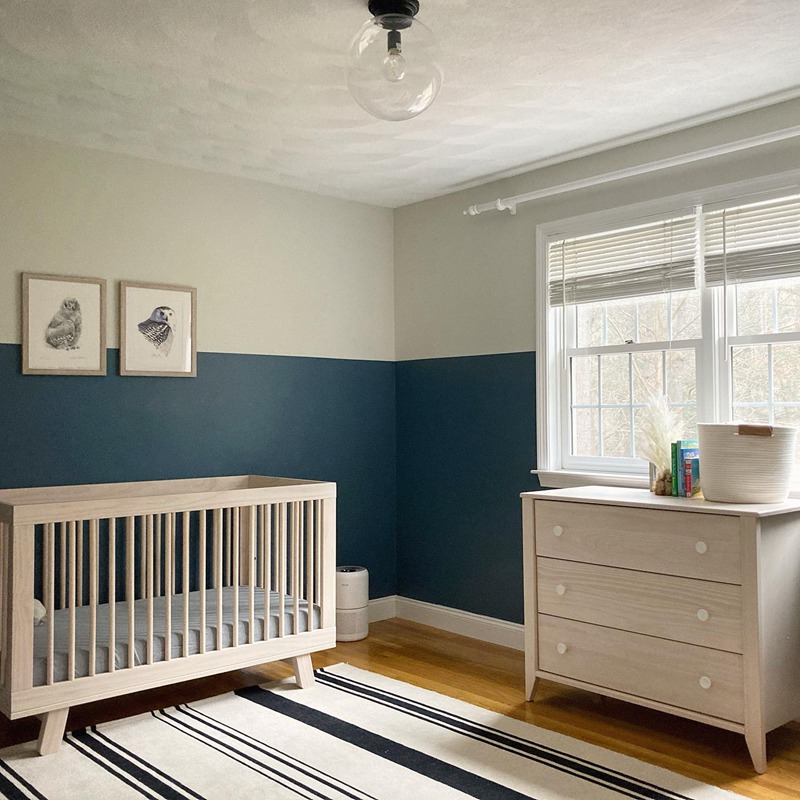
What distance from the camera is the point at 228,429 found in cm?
393

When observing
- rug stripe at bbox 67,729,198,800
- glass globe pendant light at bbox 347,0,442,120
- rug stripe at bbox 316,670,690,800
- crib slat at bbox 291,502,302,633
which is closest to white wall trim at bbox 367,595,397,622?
rug stripe at bbox 316,670,690,800

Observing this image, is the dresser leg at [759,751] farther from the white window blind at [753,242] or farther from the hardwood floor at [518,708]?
the white window blind at [753,242]

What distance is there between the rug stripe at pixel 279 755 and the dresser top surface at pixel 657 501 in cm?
123

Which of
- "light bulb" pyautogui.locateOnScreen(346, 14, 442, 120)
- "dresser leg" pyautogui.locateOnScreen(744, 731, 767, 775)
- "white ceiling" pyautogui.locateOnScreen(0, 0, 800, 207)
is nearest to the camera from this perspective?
"light bulb" pyautogui.locateOnScreen(346, 14, 442, 120)

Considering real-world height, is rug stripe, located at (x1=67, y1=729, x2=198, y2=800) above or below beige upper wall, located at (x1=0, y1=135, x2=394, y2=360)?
below

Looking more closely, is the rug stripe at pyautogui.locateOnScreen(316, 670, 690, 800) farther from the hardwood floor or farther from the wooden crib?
the wooden crib

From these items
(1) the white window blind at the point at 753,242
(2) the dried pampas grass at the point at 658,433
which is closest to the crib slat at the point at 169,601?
(2) the dried pampas grass at the point at 658,433

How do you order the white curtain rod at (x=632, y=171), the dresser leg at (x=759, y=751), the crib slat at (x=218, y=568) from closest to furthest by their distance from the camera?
the dresser leg at (x=759, y=751) < the white curtain rod at (x=632, y=171) < the crib slat at (x=218, y=568)

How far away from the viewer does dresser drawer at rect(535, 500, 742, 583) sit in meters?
2.61

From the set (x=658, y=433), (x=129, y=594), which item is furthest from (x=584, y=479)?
(x=129, y=594)

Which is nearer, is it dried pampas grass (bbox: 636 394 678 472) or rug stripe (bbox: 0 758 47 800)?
rug stripe (bbox: 0 758 47 800)

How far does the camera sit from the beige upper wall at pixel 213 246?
337 cm

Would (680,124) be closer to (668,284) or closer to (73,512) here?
(668,284)

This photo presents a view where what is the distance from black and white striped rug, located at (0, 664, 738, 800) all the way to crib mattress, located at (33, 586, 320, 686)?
0.24 m
